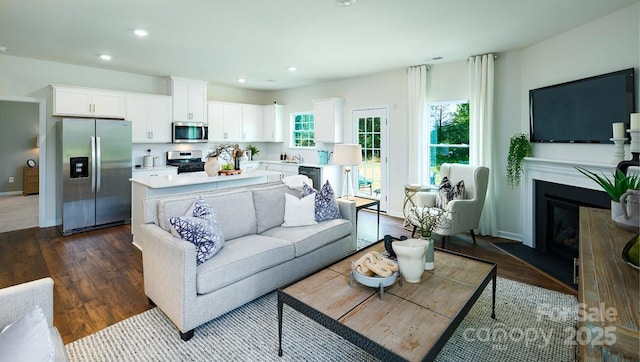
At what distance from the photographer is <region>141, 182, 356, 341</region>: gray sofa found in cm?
220

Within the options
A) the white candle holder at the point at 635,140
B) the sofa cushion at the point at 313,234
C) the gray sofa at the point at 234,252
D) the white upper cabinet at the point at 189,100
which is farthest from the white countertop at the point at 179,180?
the white candle holder at the point at 635,140

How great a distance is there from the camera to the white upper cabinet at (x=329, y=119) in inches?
252

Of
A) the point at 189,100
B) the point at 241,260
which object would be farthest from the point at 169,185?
the point at 189,100

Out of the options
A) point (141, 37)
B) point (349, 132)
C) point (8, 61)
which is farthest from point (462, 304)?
point (8, 61)

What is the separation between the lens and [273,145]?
26.8 feet

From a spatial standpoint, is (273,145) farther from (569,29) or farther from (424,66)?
(569,29)

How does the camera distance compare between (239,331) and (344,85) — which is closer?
(239,331)

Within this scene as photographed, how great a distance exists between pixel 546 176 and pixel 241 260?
12.0 feet

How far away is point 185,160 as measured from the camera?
6598 millimetres

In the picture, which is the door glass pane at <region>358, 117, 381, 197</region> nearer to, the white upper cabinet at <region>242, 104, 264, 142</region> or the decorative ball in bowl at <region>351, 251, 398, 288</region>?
the white upper cabinet at <region>242, 104, 264, 142</region>

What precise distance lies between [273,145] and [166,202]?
553cm

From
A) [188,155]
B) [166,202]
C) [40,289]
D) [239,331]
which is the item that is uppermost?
[188,155]

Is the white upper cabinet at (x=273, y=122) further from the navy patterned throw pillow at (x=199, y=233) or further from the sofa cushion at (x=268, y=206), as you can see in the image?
Result: the navy patterned throw pillow at (x=199, y=233)

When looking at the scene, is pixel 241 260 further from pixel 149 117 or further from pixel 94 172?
pixel 149 117
